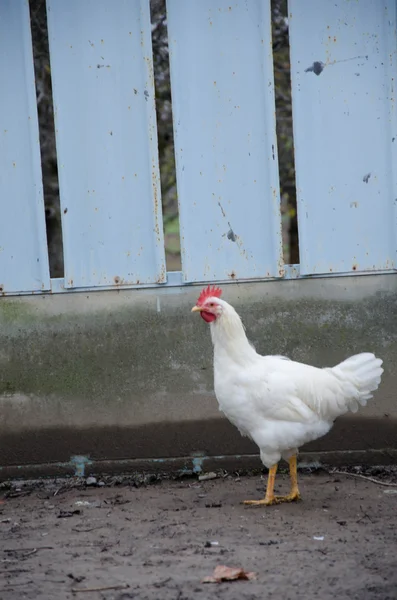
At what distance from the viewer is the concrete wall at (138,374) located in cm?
596

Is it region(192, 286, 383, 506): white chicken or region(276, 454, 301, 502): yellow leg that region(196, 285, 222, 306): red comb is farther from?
region(276, 454, 301, 502): yellow leg

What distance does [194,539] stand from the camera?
4684 millimetres

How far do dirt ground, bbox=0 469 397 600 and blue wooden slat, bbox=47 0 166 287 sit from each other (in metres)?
1.50

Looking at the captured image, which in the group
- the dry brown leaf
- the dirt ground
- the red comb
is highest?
the red comb

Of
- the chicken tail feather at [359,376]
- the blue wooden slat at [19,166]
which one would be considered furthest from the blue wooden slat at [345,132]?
the blue wooden slat at [19,166]

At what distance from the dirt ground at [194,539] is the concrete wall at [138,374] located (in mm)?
213

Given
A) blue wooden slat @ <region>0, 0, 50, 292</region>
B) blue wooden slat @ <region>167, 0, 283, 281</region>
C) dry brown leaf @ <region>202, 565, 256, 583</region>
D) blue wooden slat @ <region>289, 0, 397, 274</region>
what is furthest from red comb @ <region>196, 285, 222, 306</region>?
dry brown leaf @ <region>202, 565, 256, 583</region>

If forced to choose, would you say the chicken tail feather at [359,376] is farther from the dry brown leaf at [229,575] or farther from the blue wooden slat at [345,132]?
the dry brown leaf at [229,575]

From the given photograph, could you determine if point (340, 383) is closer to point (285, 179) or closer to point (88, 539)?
point (88, 539)

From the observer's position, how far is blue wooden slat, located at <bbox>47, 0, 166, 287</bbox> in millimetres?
5789

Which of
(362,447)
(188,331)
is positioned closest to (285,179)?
(188,331)

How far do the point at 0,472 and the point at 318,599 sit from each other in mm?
3065

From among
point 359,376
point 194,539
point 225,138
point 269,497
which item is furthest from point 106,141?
point 194,539

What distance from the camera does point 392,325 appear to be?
5.95 metres
